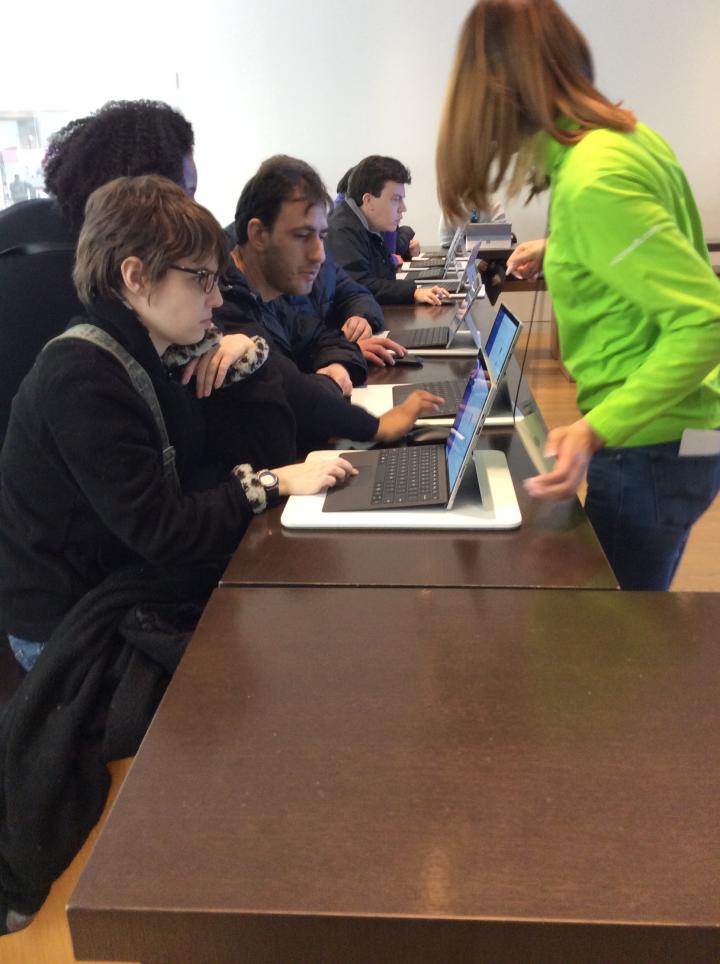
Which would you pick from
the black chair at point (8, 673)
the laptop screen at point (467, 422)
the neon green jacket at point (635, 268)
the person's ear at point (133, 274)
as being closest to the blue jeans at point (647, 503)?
the neon green jacket at point (635, 268)

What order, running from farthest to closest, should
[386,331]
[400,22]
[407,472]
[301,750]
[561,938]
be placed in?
1. [400,22]
2. [386,331]
3. [407,472]
4. [301,750]
5. [561,938]

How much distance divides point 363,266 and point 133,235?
2.15 metres

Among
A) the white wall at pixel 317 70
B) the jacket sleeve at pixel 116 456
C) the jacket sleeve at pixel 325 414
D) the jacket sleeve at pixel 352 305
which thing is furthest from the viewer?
the white wall at pixel 317 70

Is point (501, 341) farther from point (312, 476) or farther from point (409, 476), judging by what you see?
point (312, 476)

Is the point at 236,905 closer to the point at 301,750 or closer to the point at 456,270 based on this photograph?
the point at 301,750

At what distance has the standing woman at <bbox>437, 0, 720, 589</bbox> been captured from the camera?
3.22 feet

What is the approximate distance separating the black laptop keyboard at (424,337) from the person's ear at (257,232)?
620 mm

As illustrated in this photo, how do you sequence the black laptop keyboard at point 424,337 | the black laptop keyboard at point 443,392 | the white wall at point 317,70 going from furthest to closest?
the white wall at point 317,70, the black laptop keyboard at point 424,337, the black laptop keyboard at point 443,392

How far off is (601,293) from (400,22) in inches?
193

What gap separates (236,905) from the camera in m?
0.57

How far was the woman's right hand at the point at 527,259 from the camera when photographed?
1.59m

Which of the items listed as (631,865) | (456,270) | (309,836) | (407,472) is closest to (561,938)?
(631,865)

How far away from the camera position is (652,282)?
99 centimetres

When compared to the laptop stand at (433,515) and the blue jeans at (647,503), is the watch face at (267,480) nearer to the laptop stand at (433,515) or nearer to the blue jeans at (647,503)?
the laptop stand at (433,515)
